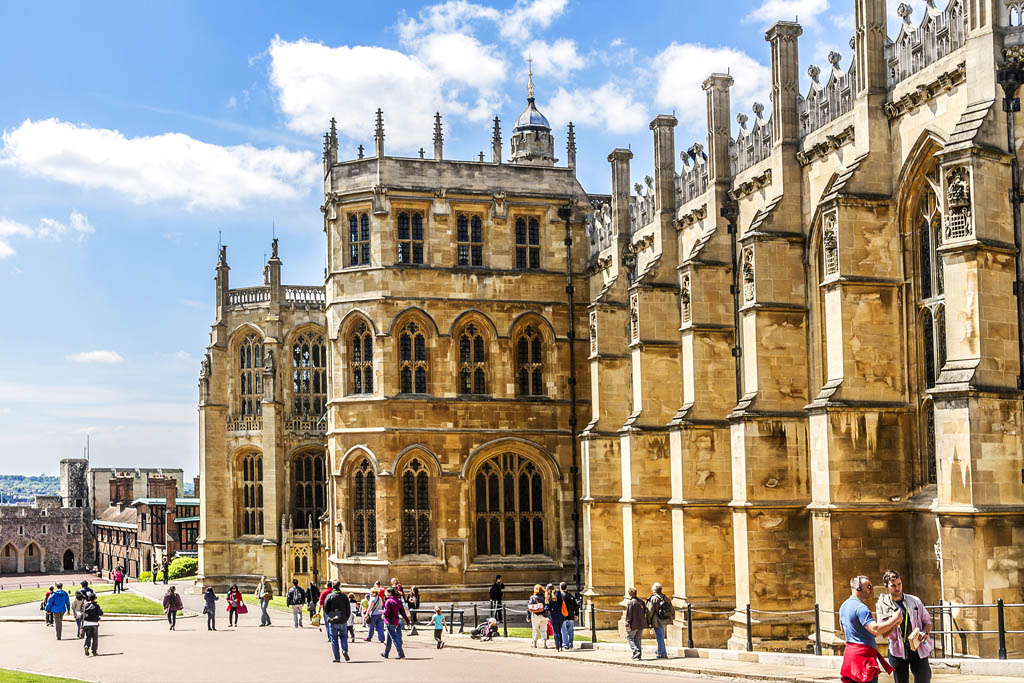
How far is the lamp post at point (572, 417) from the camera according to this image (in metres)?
35.6

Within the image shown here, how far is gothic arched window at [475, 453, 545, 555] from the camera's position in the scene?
3544 cm

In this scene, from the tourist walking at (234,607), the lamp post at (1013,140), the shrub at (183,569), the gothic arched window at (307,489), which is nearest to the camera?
the lamp post at (1013,140)

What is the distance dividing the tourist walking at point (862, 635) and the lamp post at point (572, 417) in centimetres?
2399

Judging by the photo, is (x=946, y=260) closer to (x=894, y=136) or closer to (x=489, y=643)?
(x=894, y=136)

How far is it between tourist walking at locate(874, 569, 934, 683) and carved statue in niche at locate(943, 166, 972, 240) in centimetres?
801

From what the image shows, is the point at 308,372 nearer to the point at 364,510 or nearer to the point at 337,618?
the point at 364,510

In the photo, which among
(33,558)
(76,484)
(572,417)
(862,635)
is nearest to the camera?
(862,635)

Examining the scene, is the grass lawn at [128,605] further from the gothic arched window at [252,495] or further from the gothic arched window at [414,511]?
the gothic arched window at [414,511]

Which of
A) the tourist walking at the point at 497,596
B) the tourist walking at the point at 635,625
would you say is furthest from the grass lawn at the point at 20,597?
the tourist walking at the point at 635,625

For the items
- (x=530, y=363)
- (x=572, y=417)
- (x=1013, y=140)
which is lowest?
(x=572, y=417)

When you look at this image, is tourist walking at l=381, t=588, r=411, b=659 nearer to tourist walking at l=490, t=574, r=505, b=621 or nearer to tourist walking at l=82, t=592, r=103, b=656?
tourist walking at l=82, t=592, r=103, b=656

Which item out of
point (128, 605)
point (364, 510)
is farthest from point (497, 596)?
point (128, 605)

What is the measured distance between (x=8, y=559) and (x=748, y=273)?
88.9 metres

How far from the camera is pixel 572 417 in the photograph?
36031 millimetres
